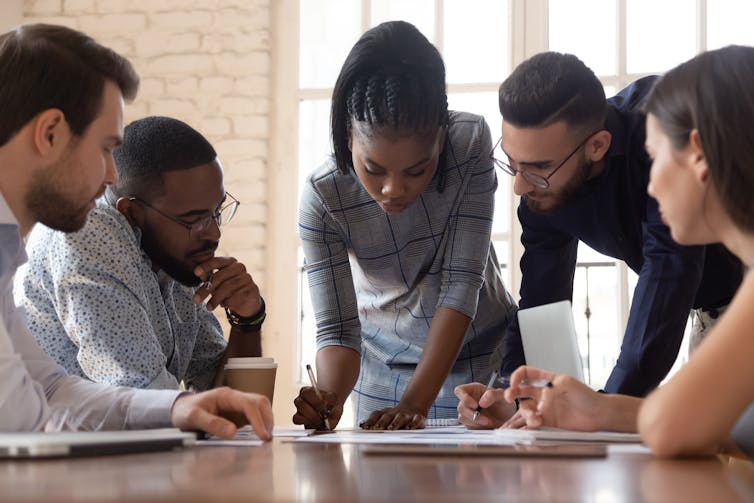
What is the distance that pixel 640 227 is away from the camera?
1.91 metres

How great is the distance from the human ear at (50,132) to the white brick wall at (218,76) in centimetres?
240

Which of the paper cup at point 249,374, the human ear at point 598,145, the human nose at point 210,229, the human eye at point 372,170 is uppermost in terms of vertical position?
the human ear at point 598,145

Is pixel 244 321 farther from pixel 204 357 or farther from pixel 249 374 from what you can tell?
pixel 249 374

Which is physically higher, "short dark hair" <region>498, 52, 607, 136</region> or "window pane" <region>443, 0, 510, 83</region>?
"window pane" <region>443, 0, 510, 83</region>

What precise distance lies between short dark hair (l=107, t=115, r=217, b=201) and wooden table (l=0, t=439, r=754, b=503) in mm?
877

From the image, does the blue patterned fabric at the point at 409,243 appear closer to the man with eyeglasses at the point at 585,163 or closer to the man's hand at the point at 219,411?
the man with eyeglasses at the point at 585,163

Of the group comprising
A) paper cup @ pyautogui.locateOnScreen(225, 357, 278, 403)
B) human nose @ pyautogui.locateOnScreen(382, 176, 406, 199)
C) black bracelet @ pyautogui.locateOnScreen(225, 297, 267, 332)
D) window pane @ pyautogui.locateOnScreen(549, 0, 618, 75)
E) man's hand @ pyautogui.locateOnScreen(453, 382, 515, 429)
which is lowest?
man's hand @ pyautogui.locateOnScreen(453, 382, 515, 429)

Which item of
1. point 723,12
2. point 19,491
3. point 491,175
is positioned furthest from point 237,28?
point 19,491

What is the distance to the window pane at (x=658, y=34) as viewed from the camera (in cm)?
371

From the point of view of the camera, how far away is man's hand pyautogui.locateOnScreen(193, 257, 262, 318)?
1836 mm

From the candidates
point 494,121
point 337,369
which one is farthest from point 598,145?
point 494,121

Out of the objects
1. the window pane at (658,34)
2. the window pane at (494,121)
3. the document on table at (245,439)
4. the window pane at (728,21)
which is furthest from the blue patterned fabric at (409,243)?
the window pane at (728,21)

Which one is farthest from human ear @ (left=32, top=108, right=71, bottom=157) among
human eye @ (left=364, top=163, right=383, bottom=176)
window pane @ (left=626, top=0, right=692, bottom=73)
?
window pane @ (left=626, top=0, right=692, bottom=73)

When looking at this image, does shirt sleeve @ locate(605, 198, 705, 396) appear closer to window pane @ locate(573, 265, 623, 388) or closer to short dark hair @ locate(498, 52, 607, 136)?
short dark hair @ locate(498, 52, 607, 136)
